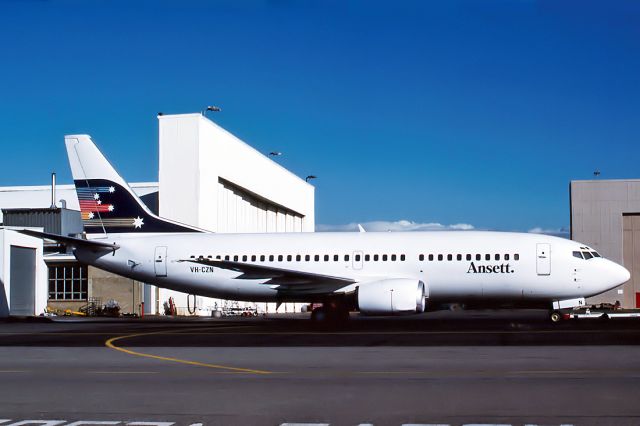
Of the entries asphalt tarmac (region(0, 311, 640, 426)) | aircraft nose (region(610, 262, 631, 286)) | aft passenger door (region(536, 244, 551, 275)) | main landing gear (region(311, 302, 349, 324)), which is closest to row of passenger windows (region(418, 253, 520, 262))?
aft passenger door (region(536, 244, 551, 275))

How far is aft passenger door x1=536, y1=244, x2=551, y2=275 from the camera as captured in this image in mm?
29516

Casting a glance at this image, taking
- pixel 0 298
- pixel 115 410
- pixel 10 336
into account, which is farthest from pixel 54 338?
pixel 0 298

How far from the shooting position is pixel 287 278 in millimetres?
29812

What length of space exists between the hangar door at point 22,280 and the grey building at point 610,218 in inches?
1817

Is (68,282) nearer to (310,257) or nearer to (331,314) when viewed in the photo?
(310,257)

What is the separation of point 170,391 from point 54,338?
44.0 feet

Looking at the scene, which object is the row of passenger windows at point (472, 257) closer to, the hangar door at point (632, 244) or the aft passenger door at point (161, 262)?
the aft passenger door at point (161, 262)

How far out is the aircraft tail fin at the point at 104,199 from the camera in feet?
117

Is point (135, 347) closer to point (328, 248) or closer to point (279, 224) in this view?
point (328, 248)

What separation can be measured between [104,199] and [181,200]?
11568mm

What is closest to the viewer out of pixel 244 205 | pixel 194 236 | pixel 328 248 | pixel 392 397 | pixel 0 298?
pixel 392 397

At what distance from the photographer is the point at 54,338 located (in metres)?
23.5

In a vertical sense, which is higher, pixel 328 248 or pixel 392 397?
pixel 328 248

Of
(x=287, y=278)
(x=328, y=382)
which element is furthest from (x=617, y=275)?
(x=328, y=382)
